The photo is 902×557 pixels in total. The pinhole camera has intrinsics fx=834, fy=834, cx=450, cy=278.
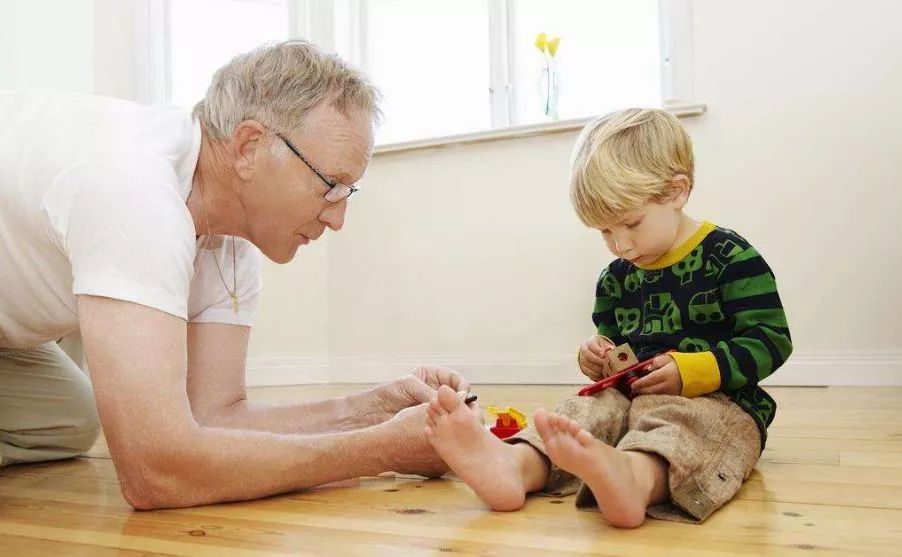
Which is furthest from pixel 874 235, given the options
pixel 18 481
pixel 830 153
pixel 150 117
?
pixel 18 481

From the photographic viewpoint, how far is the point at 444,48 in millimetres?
3742

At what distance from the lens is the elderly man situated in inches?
40.8

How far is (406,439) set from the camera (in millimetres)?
1234

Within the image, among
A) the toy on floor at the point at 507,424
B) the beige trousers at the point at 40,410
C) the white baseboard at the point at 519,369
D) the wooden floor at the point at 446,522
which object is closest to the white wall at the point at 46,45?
the white baseboard at the point at 519,369

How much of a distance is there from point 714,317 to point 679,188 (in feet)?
0.72

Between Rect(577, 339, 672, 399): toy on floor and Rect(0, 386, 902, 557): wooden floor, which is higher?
Rect(577, 339, 672, 399): toy on floor

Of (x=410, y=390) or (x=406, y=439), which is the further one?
(x=410, y=390)

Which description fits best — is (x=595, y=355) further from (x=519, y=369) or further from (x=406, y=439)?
(x=519, y=369)

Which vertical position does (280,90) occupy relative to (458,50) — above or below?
below

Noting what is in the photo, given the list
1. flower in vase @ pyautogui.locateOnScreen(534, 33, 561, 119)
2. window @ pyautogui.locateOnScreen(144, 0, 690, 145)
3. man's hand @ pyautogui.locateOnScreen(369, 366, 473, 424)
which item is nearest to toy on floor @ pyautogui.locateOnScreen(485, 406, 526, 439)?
man's hand @ pyautogui.locateOnScreen(369, 366, 473, 424)

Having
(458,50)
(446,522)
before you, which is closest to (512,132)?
(458,50)

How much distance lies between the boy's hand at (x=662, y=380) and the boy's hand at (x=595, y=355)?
0.53 ft

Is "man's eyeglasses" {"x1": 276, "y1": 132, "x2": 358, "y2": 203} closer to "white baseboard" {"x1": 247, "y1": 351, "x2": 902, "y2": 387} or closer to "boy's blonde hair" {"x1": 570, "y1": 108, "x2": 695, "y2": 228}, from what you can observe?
"boy's blonde hair" {"x1": 570, "y1": 108, "x2": 695, "y2": 228}

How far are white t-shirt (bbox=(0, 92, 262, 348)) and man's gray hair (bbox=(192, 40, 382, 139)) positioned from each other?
2.2 inches
